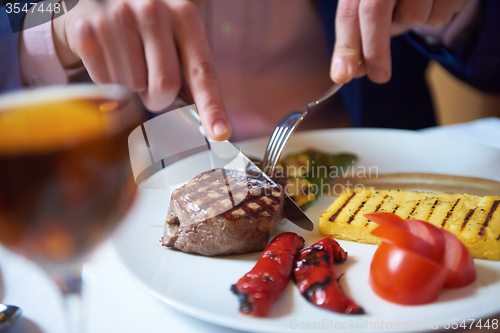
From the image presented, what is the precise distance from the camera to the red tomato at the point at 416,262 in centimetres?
91

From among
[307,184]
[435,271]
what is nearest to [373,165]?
[307,184]

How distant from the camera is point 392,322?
0.87 metres

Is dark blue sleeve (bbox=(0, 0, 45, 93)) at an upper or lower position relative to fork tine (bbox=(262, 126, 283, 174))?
upper

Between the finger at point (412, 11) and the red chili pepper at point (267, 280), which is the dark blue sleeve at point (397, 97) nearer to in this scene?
the finger at point (412, 11)

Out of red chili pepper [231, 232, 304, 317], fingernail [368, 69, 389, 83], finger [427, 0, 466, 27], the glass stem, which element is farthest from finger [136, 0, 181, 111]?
A: finger [427, 0, 466, 27]

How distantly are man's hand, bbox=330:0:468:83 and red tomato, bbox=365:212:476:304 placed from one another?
0.80 metres

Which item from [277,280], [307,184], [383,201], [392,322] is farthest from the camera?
[307,184]

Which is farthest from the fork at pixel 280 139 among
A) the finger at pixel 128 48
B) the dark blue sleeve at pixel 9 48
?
the dark blue sleeve at pixel 9 48

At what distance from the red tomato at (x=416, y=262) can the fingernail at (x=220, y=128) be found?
19.4 inches

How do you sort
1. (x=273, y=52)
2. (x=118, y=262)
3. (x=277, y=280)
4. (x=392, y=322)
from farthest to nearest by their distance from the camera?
(x=273, y=52) → (x=118, y=262) → (x=277, y=280) → (x=392, y=322)

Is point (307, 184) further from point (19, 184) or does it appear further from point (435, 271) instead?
point (19, 184)

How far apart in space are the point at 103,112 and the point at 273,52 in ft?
9.21

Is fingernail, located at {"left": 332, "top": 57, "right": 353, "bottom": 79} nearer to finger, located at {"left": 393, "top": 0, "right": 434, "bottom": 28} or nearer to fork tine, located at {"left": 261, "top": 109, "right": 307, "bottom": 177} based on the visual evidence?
fork tine, located at {"left": 261, "top": 109, "right": 307, "bottom": 177}

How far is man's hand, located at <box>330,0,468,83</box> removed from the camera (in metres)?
1.60
